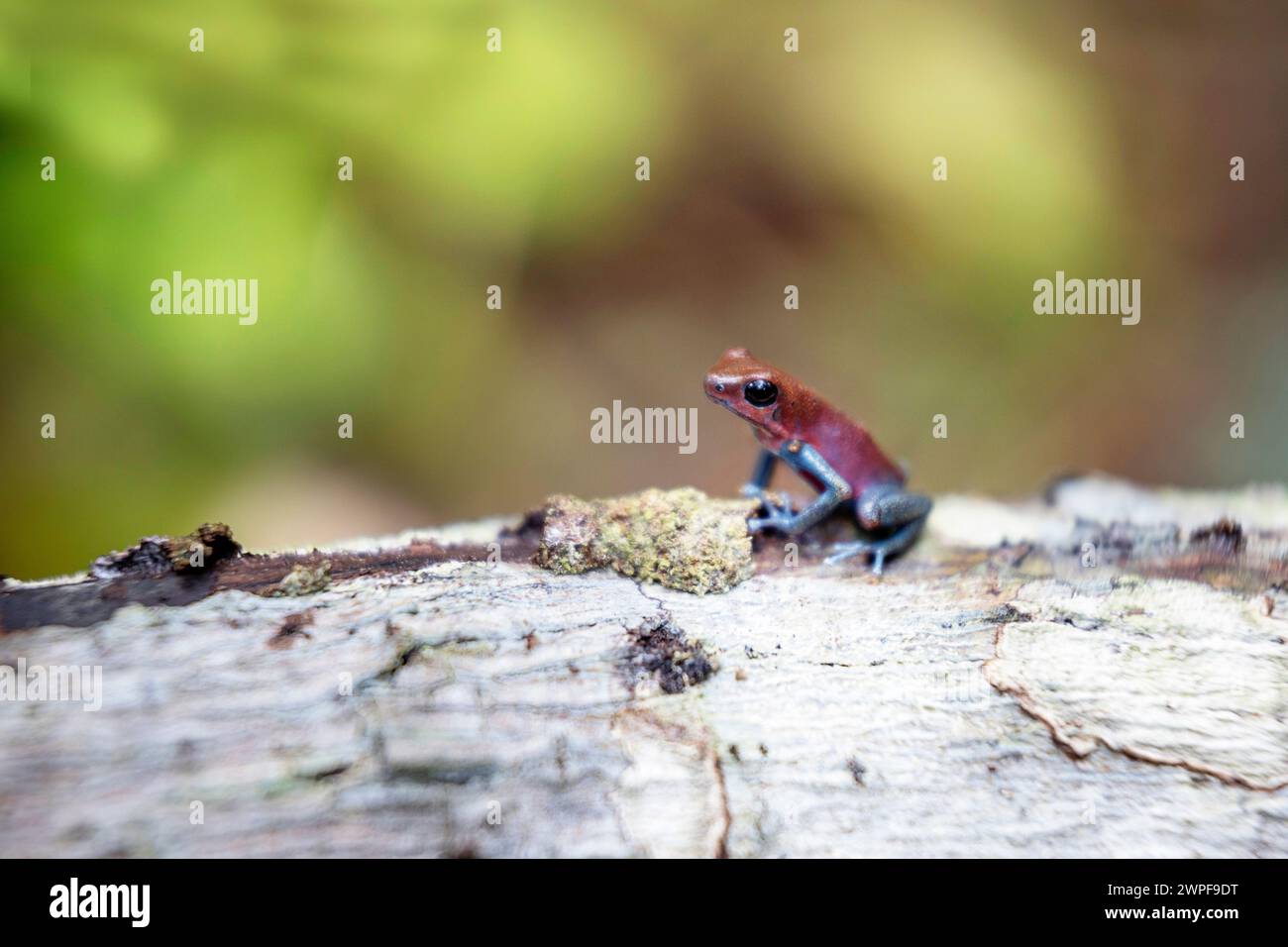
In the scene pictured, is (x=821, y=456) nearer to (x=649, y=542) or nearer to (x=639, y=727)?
(x=649, y=542)

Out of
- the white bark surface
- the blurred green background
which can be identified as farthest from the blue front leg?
the blurred green background

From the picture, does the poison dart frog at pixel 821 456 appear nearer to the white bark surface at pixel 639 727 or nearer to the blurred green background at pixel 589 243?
the white bark surface at pixel 639 727

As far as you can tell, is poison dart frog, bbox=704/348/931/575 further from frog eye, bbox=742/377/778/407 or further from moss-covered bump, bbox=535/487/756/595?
moss-covered bump, bbox=535/487/756/595

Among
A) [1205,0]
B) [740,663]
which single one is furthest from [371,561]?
[1205,0]

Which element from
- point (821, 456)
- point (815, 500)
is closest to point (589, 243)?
point (821, 456)

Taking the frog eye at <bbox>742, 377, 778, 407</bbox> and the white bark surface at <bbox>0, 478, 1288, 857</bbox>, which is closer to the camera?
the white bark surface at <bbox>0, 478, 1288, 857</bbox>

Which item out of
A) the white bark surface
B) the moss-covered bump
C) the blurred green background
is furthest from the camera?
the blurred green background
